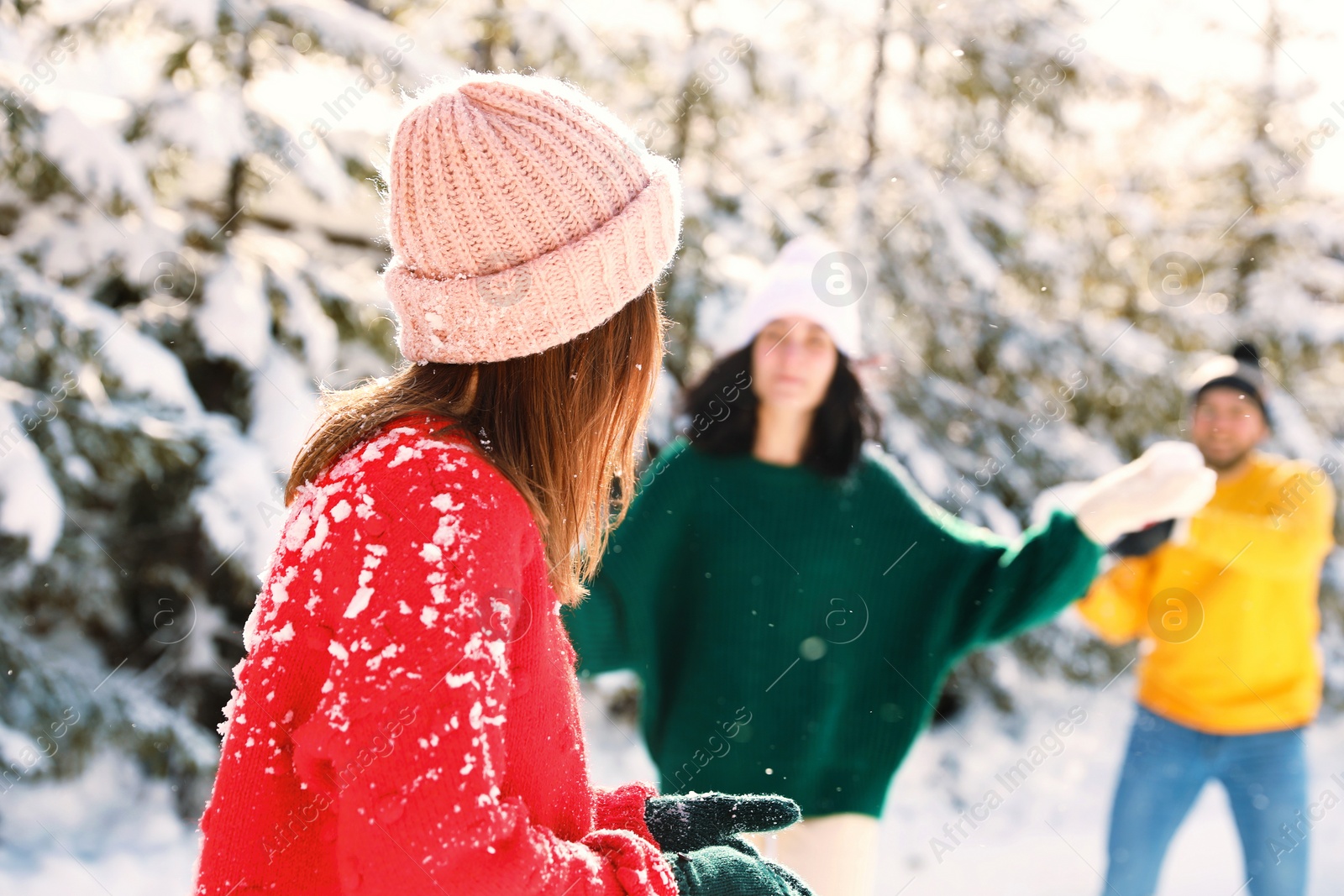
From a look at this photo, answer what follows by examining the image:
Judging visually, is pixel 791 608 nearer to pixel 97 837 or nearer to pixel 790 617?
pixel 790 617

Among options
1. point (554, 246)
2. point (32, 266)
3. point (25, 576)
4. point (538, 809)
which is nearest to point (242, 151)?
point (32, 266)

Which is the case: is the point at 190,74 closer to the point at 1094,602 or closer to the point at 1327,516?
the point at 1094,602

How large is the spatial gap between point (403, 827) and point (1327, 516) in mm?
3577

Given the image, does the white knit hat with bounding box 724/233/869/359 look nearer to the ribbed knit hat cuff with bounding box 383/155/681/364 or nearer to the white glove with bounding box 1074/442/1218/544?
the white glove with bounding box 1074/442/1218/544

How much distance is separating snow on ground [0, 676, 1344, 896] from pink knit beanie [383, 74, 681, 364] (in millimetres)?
3593

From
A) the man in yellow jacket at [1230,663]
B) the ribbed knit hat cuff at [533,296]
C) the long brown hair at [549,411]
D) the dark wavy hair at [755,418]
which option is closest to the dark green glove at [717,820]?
the long brown hair at [549,411]

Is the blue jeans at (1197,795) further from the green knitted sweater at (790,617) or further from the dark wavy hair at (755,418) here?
the dark wavy hair at (755,418)

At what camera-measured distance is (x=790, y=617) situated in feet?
9.20

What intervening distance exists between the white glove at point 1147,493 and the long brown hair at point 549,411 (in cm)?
159

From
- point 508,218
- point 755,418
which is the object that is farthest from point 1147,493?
point 508,218

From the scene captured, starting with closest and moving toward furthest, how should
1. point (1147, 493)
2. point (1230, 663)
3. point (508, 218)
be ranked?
point (508, 218), point (1147, 493), point (1230, 663)

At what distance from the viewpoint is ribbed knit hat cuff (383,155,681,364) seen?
1.16 m

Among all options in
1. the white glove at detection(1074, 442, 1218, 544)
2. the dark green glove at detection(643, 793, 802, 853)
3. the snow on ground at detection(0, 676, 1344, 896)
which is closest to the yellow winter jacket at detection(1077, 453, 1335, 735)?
the white glove at detection(1074, 442, 1218, 544)

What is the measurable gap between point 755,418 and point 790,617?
1.95 ft
